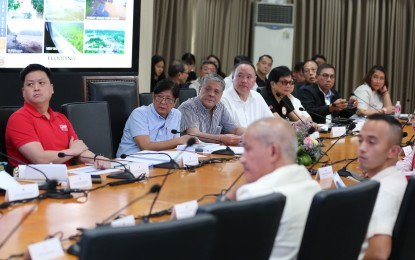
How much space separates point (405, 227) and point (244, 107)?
332 centimetres

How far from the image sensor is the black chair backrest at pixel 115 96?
15.9 feet

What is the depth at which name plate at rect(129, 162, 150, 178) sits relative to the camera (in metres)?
3.46

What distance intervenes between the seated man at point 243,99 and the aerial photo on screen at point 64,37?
1.45 metres

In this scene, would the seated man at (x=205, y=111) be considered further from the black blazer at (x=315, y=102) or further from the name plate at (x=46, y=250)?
the name plate at (x=46, y=250)

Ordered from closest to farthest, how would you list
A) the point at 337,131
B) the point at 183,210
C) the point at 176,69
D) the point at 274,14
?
the point at 183,210 → the point at 337,131 → the point at 176,69 → the point at 274,14

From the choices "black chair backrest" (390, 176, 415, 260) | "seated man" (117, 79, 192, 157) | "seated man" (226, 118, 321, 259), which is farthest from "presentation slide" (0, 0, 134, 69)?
"black chair backrest" (390, 176, 415, 260)

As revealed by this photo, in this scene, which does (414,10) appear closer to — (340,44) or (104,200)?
(340,44)

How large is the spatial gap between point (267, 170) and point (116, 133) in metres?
2.67

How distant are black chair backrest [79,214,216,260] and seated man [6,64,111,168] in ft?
6.40

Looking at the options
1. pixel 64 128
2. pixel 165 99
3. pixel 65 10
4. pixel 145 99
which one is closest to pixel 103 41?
pixel 65 10

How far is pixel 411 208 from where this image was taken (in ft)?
8.48

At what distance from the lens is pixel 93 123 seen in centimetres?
448

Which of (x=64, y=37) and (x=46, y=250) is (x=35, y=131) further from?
(x=64, y=37)

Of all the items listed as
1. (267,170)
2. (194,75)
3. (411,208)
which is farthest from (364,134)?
(194,75)
